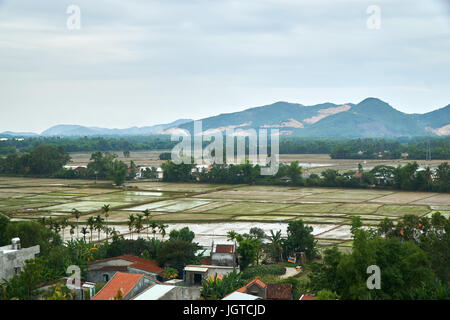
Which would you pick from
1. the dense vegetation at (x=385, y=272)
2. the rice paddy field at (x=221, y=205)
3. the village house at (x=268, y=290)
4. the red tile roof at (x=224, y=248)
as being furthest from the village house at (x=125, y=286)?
the rice paddy field at (x=221, y=205)

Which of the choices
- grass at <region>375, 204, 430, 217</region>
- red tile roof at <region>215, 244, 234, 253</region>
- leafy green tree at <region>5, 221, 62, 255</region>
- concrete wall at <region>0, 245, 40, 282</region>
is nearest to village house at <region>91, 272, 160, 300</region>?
concrete wall at <region>0, 245, 40, 282</region>

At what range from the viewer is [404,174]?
5375 cm

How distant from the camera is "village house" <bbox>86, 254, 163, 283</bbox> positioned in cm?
2028

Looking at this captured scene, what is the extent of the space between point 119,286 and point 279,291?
5104 millimetres

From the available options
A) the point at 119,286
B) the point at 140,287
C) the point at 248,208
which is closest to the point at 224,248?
the point at 140,287

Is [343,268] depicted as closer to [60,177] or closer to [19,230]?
[19,230]

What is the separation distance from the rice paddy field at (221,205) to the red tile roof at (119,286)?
12.7 m

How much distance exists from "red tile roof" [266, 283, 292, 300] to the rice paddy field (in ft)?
36.6

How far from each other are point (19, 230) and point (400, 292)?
15239mm

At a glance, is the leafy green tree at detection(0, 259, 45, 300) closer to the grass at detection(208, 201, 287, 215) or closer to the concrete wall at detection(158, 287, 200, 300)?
the concrete wall at detection(158, 287, 200, 300)

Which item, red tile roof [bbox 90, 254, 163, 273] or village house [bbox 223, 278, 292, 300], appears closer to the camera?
village house [bbox 223, 278, 292, 300]

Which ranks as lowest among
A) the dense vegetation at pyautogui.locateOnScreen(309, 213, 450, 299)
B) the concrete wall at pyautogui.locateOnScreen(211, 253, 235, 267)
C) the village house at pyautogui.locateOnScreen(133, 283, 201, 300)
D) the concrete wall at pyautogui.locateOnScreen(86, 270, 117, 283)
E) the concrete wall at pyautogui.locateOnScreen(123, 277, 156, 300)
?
the concrete wall at pyautogui.locateOnScreen(86, 270, 117, 283)

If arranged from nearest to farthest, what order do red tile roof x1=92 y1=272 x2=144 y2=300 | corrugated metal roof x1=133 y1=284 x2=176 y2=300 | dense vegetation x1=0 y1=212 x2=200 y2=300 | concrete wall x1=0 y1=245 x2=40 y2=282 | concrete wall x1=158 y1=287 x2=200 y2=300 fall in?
1. corrugated metal roof x1=133 y1=284 x2=176 y2=300
2. concrete wall x1=158 y1=287 x2=200 y2=300
3. red tile roof x1=92 y1=272 x2=144 y2=300
4. concrete wall x1=0 y1=245 x2=40 y2=282
5. dense vegetation x1=0 y1=212 x2=200 y2=300
